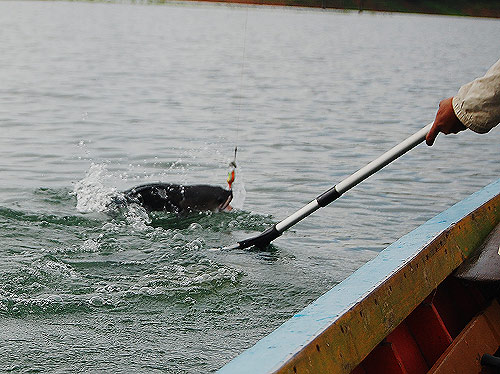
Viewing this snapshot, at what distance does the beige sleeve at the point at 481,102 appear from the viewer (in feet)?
10.2

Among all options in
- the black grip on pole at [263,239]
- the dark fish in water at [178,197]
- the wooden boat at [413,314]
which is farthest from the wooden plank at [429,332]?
the dark fish in water at [178,197]

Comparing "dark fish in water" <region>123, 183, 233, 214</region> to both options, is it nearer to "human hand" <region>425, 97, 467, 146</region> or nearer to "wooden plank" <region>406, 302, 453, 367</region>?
"wooden plank" <region>406, 302, 453, 367</region>

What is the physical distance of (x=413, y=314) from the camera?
13.0 ft

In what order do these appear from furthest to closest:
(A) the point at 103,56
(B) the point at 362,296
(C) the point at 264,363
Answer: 1. (A) the point at 103,56
2. (B) the point at 362,296
3. (C) the point at 264,363

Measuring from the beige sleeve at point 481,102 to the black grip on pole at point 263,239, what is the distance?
9.95 feet

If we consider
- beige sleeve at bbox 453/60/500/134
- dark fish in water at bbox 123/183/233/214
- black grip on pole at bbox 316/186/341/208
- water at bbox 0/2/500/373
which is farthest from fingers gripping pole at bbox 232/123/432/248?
dark fish in water at bbox 123/183/233/214

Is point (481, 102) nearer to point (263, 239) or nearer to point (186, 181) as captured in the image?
point (263, 239)

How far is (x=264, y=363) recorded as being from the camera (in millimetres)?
2412

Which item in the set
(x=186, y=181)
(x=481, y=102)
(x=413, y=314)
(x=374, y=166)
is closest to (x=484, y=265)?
(x=413, y=314)

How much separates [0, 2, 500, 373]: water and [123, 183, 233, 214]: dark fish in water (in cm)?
12

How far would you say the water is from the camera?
509 centimetres

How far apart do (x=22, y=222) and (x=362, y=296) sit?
15.9ft

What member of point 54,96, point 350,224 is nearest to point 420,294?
point 350,224

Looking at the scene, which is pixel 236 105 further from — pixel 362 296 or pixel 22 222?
pixel 362 296
